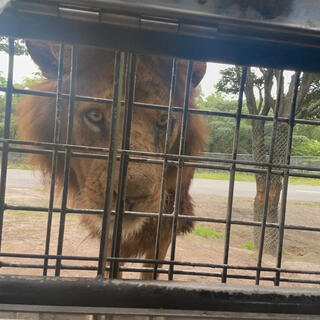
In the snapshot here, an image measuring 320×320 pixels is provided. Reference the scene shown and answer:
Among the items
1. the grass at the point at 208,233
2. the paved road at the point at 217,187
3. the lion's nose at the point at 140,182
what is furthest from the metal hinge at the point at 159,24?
the paved road at the point at 217,187

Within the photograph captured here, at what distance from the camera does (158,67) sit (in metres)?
3.12

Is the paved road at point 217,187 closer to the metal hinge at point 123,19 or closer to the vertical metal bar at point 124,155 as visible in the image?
the vertical metal bar at point 124,155

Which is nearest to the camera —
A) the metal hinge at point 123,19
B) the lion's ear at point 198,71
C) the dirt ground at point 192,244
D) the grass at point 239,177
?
the metal hinge at point 123,19

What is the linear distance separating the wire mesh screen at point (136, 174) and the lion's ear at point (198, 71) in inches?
0.4

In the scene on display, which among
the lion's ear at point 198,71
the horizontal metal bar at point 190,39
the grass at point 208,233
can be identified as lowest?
the grass at point 208,233

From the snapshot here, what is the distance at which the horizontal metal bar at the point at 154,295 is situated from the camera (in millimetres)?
1159

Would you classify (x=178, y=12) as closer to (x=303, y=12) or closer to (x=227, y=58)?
(x=227, y=58)

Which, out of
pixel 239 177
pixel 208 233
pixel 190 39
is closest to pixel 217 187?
pixel 239 177

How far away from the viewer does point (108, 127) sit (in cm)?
296

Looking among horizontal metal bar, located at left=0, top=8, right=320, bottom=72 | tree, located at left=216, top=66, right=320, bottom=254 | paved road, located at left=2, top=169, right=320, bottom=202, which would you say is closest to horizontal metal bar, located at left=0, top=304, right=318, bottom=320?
horizontal metal bar, located at left=0, top=8, right=320, bottom=72

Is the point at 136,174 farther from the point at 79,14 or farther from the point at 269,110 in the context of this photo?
the point at 269,110

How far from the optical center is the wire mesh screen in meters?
1.35

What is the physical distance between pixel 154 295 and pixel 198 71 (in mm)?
2531

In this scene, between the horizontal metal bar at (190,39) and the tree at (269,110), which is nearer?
the horizontal metal bar at (190,39)
